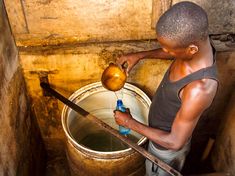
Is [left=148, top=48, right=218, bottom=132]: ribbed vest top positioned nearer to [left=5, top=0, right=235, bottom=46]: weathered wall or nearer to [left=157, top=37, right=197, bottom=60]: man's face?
[left=157, top=37, right=197, bottom=60]: man's face

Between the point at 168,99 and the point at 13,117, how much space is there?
1.41 m

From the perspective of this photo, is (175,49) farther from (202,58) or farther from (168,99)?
(168,99)

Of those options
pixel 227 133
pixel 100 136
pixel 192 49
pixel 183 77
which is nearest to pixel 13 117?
pixel 100 136

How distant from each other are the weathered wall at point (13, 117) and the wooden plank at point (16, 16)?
5 centimetres

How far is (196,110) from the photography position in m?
2.12

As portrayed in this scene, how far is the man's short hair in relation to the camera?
1.97 m

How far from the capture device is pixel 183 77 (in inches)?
88.4

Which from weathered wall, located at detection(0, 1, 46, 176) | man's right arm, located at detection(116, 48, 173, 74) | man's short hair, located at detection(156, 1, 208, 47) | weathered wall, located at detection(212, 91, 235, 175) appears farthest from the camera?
weathered wall, located at detection(212, 91, 235, 175)

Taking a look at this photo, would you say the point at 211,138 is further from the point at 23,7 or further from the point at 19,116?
the point at 23,7

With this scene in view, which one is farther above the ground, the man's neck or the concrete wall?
the man's neck

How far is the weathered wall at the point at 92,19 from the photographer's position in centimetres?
276

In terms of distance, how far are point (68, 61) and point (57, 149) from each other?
4.69ft

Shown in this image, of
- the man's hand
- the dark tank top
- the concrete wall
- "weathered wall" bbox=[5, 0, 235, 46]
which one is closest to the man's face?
the dark tank top

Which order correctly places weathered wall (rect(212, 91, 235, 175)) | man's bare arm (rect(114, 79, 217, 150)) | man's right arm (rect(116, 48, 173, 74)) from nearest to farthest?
man's bare arm (rect(114, 79, 217, 150))
man's right arm (rect(116, 48, 173, 74))
weathered wall (rect(212, 91, 235, 175))
